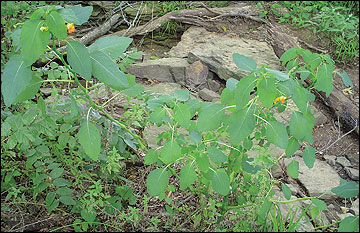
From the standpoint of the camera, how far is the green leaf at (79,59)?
142cm

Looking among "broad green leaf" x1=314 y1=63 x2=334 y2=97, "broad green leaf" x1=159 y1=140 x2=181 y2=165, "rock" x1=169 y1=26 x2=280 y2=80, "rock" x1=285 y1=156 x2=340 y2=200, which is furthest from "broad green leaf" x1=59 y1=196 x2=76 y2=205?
"rock" x1=169 y1=26 x2=280 y2=80

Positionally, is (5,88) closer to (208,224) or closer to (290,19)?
(208,224)

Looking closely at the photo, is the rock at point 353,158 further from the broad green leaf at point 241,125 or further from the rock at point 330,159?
the broad green leaf at point 241,125

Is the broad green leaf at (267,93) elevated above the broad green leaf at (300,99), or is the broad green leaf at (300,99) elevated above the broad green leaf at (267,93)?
the broad green leaf at (267,93)

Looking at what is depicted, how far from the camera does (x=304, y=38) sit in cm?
517

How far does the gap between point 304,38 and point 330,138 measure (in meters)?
1.88

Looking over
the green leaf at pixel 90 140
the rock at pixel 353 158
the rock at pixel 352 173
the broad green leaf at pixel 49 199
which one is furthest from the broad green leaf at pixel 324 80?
the rock at pixel 353 158

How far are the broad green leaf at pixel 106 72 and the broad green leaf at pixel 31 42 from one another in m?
0.20

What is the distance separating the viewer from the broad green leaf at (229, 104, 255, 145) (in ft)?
5.02

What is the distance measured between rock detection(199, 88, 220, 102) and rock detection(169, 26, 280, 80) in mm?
361

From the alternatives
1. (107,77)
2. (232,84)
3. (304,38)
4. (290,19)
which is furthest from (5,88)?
(290,19)

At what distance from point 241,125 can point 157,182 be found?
1.59 ft

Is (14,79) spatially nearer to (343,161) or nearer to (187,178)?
(187,178)

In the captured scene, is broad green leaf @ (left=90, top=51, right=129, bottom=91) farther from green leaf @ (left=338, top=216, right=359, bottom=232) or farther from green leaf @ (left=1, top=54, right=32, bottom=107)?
green leaf @ (left=338, top=216, right=359, bottom=232)
